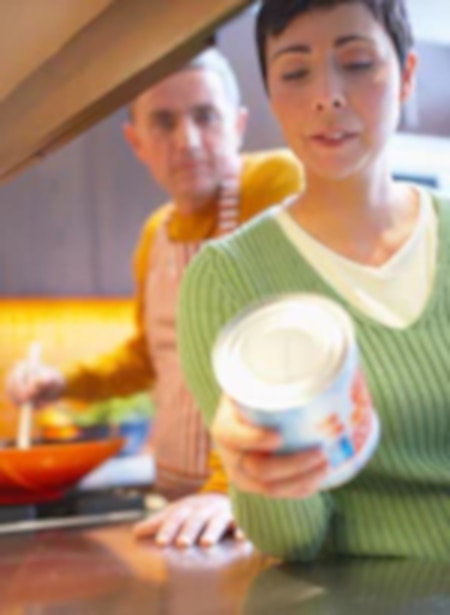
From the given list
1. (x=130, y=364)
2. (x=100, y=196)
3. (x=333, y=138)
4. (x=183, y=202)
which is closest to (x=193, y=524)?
(x=333, y=138)

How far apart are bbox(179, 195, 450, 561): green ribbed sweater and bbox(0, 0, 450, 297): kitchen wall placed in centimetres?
192

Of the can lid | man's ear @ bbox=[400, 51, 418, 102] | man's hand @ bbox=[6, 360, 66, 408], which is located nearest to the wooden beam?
the can lid

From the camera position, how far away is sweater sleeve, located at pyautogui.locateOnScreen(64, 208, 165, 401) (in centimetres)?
162

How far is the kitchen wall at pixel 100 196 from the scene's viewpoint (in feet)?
8.74

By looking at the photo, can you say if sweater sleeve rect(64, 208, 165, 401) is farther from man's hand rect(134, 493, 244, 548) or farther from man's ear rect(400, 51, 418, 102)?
man's ear rect(400, 51, 418, 102)

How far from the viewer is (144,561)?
0.79 m

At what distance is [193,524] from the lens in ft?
3.00

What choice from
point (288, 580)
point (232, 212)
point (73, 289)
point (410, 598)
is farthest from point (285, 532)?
point (73, 289)

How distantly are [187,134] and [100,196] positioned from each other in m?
1.39

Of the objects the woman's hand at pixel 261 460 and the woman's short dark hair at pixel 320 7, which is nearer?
the woman's hand at pixel 261 460

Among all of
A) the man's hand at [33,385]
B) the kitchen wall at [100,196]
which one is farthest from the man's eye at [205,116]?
the kitchen wall at [100,196]

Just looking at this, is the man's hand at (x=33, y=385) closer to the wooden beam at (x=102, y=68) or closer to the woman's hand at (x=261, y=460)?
the wooden beam at (x=102, y=68)

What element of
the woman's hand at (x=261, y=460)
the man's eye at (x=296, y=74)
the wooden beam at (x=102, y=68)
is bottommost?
the woman's hand at (x=261, y=460)

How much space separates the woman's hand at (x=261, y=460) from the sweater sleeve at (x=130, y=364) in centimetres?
103
